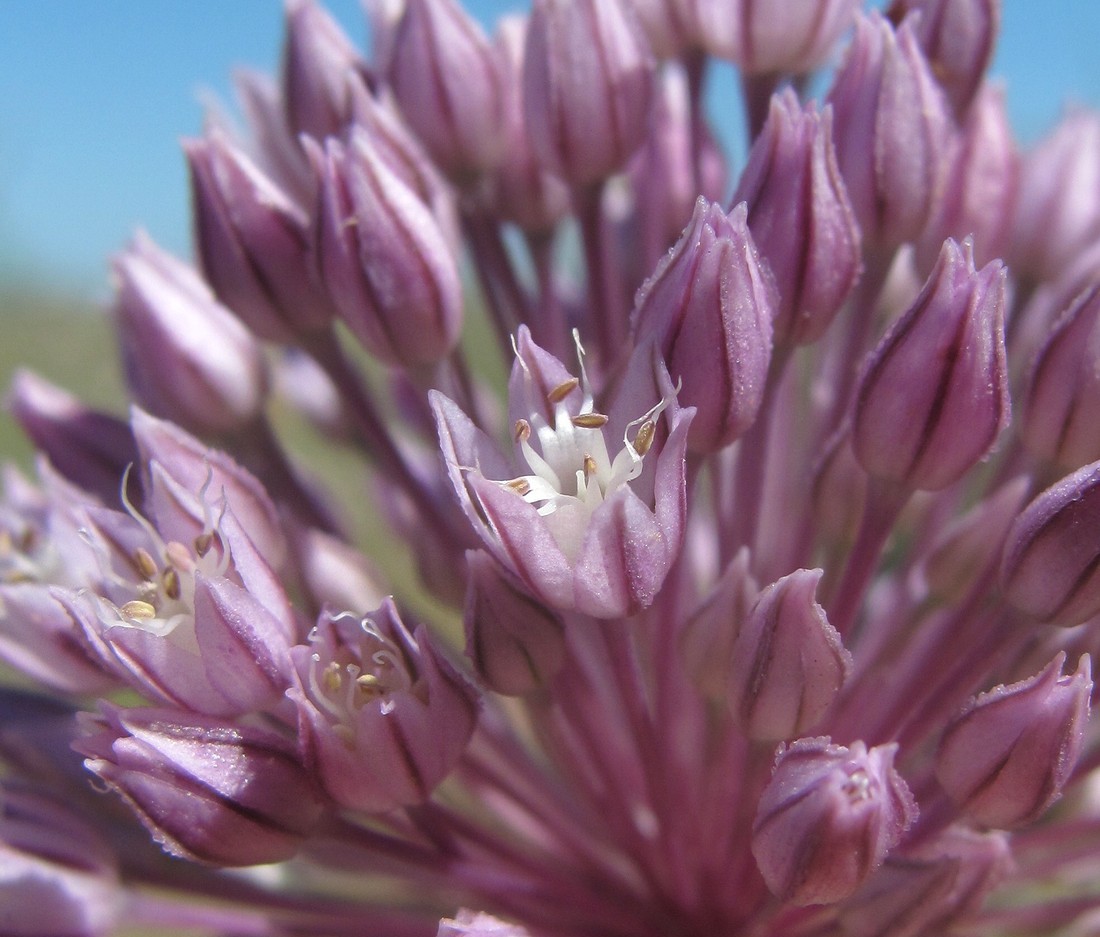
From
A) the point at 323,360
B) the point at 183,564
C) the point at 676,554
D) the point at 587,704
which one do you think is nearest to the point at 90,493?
the point at 323,360

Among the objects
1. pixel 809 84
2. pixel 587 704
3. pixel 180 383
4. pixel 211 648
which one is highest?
pixel 809 84

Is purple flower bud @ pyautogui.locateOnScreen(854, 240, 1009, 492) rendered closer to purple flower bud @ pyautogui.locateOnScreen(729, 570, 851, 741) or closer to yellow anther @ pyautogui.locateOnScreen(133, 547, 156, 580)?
purple flower bud @ pyautogui.locateOnScreen(729, 570, 851, 741)

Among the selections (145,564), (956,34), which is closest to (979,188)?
(956,34)

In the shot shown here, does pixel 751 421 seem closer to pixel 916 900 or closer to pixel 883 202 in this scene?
pixel 883 202

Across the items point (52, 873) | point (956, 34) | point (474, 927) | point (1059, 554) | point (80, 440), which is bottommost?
point (474, 927)

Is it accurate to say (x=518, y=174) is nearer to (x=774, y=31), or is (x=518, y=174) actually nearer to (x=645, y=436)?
(x=774, y=31)

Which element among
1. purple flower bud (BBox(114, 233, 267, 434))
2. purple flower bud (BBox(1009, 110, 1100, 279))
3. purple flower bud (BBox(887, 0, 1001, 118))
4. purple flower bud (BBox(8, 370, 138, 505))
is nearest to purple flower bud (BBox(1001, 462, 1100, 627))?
purple flower bud (BBox(887, 0, 1001, 118))

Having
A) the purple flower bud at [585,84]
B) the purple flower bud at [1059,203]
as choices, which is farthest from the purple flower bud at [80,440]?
the purple flower bud at [1059,203]
